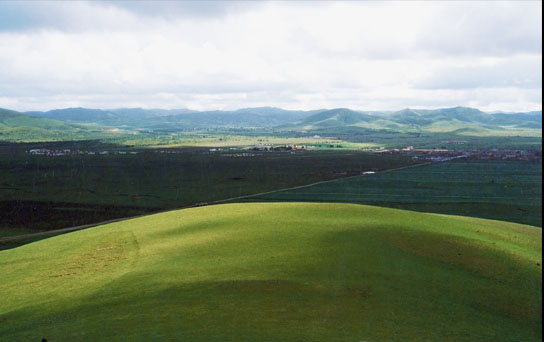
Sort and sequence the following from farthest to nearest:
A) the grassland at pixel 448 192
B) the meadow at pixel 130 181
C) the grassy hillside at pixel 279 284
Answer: the meadow at pixel 130 181, the grassland at pixel 448 192, the grassy hillside at pixel 279 284

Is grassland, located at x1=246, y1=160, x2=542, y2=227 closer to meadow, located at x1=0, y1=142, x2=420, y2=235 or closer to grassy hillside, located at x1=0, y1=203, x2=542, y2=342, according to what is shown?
meadow, located at x1=0, y1=142, x2=420, y2=235

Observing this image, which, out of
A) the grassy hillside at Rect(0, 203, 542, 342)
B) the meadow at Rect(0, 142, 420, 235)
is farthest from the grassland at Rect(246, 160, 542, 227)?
the grassy hillside at Rect(0, 203, 542, 342)

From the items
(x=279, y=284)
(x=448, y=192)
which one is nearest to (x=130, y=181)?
(x=448, y=192)

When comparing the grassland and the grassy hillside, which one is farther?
the grassland

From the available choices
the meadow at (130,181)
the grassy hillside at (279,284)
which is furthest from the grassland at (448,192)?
the grassy hillside at (279,284)

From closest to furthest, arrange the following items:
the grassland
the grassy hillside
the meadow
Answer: the grassy hillside < the grassland < the meadow

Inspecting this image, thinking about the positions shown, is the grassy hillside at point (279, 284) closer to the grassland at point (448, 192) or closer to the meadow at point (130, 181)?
the grassland at point (448, 192)

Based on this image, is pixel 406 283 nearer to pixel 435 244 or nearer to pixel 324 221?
pixel 435 244
